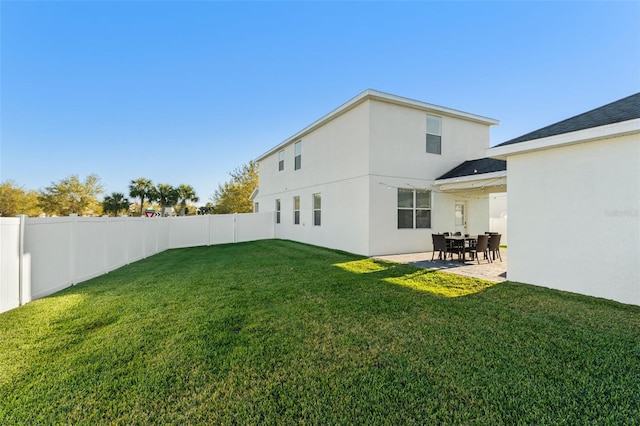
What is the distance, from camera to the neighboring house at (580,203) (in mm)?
4910

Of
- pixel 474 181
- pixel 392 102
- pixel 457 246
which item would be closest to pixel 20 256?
pixel 457 246

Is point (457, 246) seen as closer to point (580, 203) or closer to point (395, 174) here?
point (395, 174)

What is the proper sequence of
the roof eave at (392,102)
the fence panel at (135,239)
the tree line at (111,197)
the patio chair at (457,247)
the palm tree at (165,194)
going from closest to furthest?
the patio chair at (457,247)
the fence panel at (135,239)
the roof eave at (392,102)
the tree line at (111,197)
the palm tree at (165,194)

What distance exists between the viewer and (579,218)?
550cm

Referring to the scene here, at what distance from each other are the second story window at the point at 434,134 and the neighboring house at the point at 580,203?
5.24 metres

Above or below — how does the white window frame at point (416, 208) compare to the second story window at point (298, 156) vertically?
below

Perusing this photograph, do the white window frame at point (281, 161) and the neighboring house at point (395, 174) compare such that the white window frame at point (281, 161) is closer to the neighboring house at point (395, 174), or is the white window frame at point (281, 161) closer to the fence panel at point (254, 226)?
the fence panel at point (254, 226)

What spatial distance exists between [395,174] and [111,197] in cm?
3692

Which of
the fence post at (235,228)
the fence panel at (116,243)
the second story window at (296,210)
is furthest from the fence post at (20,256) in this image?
the fence post at (235,228)

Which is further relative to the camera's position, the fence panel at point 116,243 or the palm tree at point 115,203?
the palm tree at point 115,203

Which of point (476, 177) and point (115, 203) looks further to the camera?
point (115, 203)

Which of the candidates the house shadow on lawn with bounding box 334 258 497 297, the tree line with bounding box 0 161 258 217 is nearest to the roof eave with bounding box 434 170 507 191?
the house shadow on lawn with bounding box 334 258 497 297

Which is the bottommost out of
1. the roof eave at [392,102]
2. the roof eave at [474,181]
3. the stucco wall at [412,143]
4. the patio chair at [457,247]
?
the patio chair at [457,247]

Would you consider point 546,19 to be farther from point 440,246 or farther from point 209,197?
point 209,197
